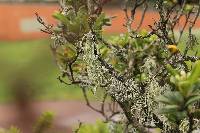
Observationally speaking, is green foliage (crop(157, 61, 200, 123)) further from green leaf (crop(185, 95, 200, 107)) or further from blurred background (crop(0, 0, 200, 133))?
blurred background (crop(0, 0, 200, 133))

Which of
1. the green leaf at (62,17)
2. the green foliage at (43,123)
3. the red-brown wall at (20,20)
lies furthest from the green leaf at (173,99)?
the red-brown wall at (20,20)

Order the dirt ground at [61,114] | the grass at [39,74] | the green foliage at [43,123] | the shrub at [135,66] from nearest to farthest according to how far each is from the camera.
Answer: the shrub at [135,66] → the green foliage at [43,123] → the dirt ground at [61,114] → the grass at [39,74]

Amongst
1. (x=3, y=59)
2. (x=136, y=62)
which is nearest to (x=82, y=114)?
(x=3, y=59)

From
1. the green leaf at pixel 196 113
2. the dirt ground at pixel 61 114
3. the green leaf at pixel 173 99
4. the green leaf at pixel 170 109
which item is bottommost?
the dirt ground at pixel 61 114

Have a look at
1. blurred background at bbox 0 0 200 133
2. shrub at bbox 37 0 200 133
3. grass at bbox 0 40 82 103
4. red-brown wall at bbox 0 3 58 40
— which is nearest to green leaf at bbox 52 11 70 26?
shrub at bbox 37 0 200 133

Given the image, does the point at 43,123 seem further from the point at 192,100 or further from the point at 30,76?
the point at 30,76

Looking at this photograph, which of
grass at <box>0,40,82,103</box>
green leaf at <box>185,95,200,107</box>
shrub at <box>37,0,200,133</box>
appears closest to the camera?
green leaf at <box>185,95,200,107</box>

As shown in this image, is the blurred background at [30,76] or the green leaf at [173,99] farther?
the blurred background at [30,76]

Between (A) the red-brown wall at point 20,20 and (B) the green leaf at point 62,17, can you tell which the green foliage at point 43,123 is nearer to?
(B) the green leaf at point 62,17
